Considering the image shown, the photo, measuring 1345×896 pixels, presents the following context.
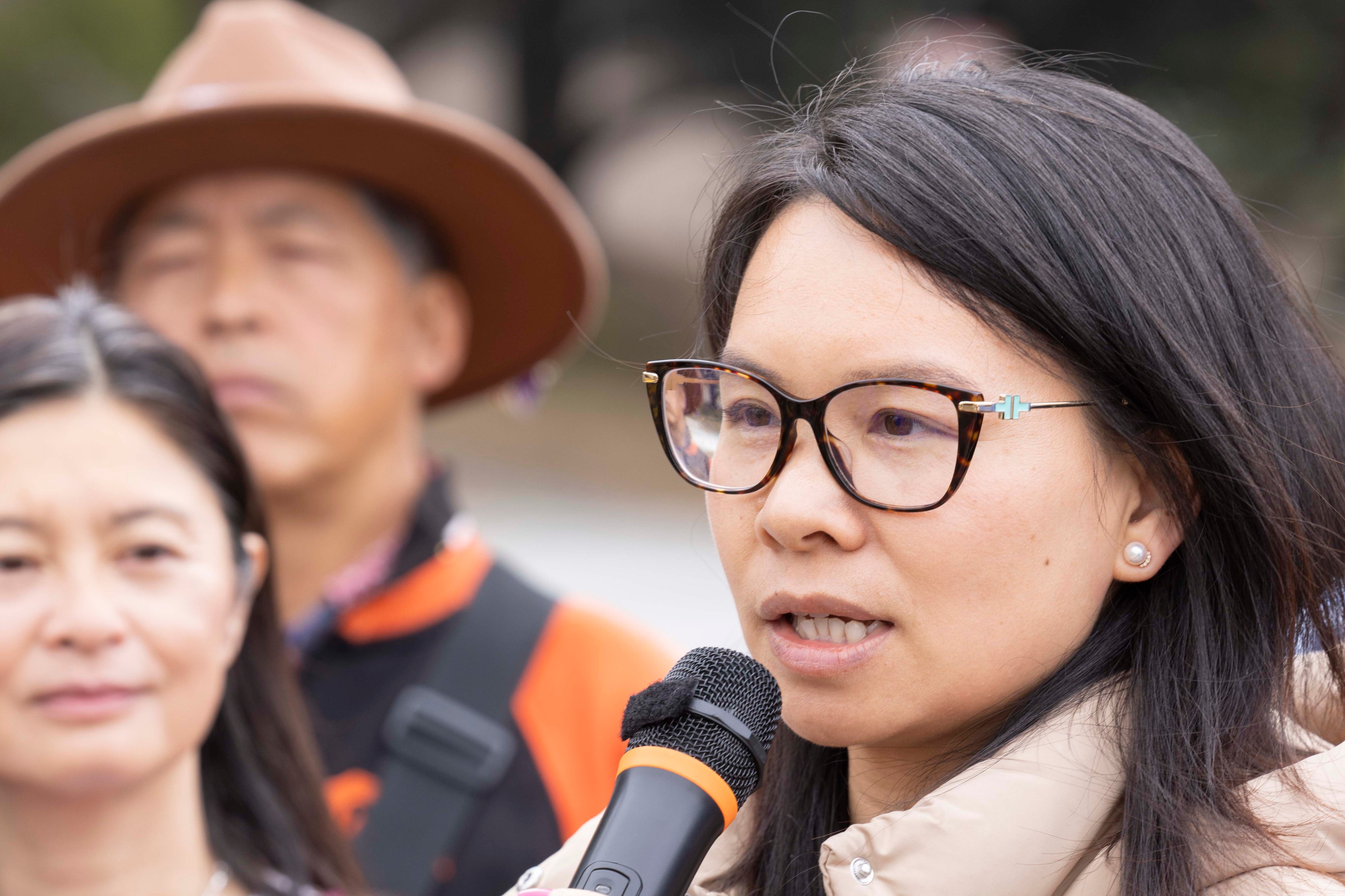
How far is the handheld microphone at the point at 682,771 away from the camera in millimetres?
1353

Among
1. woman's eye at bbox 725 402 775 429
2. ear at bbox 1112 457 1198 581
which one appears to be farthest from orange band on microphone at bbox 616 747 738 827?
ear at bbox 1112 457 1198 581

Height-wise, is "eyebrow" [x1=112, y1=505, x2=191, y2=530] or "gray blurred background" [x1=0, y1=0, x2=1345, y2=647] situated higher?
"gray blurred background" [x1=0, y1=0, x2=1345, y2=647]

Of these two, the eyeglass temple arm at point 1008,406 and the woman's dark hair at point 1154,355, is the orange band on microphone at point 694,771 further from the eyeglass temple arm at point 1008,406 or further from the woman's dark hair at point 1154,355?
the eyeglass temple arm at point 1008,406

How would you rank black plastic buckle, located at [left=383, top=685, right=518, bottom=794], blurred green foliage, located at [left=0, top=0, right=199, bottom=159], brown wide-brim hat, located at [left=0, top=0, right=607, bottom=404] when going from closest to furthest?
black plastic buckle, located at [left=383, top=685, right=518, bottom=794]
brown wide-brim hat, located at [left=0, top=0, right=607, bottom=404]
blurred green foliage, located at [left=0, top=0, right=199, bottom=159]

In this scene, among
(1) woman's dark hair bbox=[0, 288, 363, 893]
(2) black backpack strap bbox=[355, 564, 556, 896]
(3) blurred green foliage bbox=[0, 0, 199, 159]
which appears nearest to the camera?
(1) woman's dark hair bbox=[0, 288, 363, 893]

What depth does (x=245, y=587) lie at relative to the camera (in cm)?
254

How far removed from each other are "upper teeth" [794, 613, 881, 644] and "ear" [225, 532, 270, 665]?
1.30 metres

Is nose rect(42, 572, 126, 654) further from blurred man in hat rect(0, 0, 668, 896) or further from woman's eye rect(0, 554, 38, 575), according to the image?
blurred man in hat rect(0, 0, 668, 896)

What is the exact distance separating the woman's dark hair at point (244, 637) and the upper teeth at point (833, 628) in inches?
54.2

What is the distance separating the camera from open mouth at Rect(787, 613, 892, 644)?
1.48 m

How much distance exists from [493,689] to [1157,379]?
2.20m

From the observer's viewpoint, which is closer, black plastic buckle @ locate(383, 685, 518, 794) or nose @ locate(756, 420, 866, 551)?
nose @ locate(756, 420, 866, 551)

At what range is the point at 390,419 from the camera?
3643 millimetres

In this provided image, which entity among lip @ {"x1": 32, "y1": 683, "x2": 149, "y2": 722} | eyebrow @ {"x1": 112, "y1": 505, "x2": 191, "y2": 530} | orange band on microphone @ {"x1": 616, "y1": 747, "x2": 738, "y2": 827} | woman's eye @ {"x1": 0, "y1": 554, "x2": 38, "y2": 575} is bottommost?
orange band on microphone @ {"x1": 616, "y1": 747, "x2": 738, "y2": 827}
